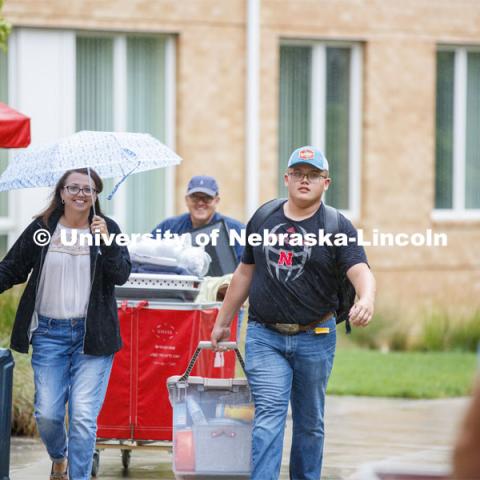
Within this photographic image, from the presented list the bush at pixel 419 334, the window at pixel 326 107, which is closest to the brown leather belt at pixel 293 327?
the bush at pixel 419 334

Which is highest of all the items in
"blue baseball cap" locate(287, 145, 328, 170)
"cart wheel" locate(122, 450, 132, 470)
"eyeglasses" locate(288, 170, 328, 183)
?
"blue baseball cap" locate(287, 145, 328, 170)

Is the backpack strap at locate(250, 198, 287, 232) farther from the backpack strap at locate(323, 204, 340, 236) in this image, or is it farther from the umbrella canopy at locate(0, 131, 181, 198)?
the umbrella canopy at locate(0, 131, 181, 198)

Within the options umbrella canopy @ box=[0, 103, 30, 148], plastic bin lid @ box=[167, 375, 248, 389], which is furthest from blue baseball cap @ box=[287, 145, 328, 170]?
umbrella canopy @ box=[0, 103, 30, 148]

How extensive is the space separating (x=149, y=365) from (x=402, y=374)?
6.02 metres

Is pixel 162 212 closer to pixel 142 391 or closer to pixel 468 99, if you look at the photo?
pixel 468 99

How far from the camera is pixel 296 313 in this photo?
697cm

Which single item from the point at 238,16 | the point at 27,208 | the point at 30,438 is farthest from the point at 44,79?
the point at 30,438

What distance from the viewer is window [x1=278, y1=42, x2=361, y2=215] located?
17.4 metres

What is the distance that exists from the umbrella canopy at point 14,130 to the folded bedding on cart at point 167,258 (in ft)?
3.37

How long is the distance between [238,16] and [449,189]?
4016 millimetres

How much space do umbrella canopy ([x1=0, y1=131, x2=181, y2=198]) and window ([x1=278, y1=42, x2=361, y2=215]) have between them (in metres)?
9.58

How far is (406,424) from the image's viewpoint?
1097 centimetres

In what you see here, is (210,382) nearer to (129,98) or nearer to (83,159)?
(83,159)

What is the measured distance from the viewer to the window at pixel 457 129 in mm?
18266
